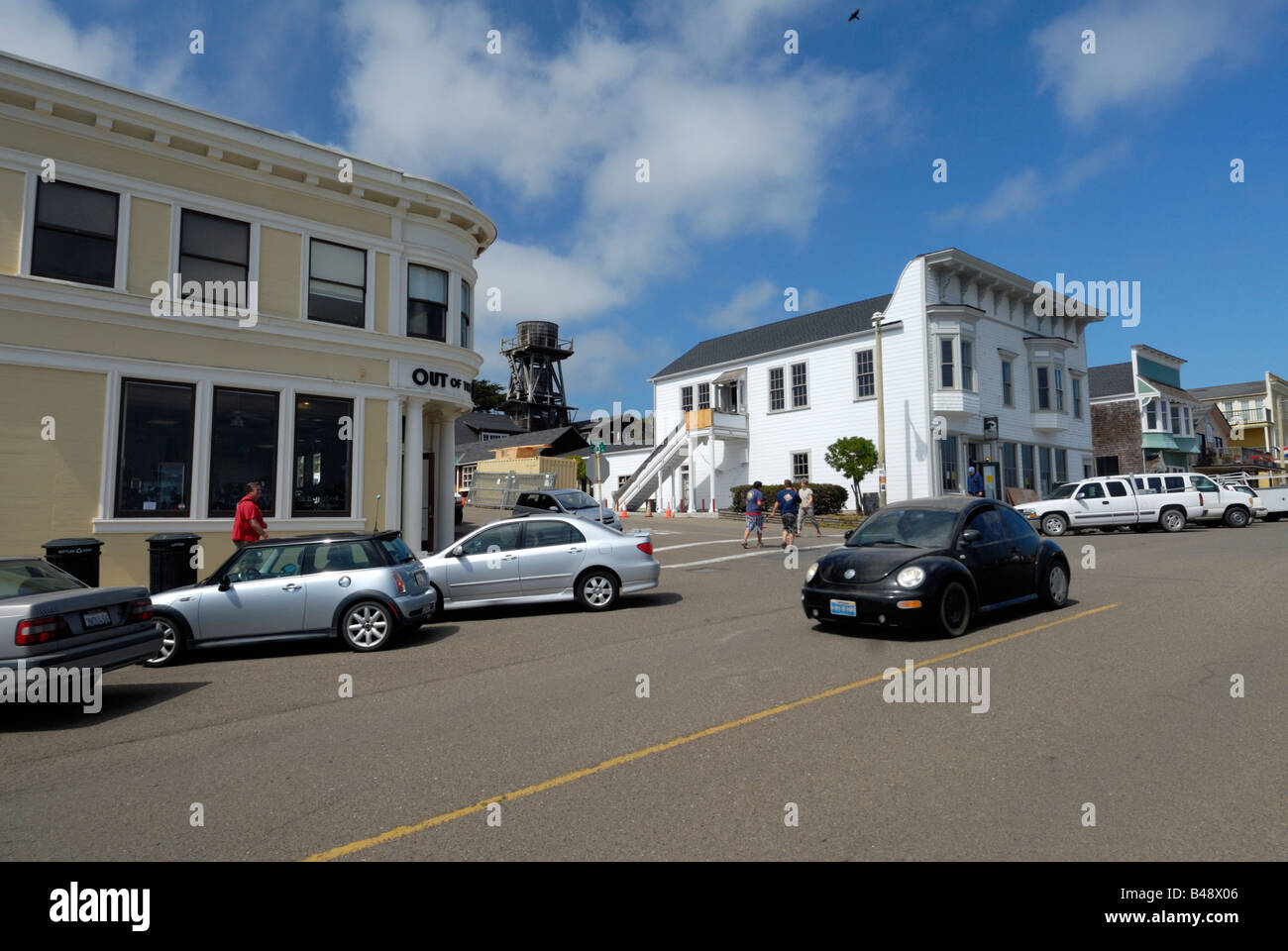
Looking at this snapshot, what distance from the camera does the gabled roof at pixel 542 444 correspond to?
190 ft

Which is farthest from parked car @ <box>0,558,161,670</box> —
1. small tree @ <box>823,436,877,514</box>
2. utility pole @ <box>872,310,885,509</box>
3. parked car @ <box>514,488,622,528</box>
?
small tree @ <box>823,436,877,514</box>

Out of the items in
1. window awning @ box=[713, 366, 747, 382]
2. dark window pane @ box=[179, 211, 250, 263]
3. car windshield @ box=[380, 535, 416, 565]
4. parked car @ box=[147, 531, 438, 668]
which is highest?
window awning @ box=[713, 366, 747, 382]

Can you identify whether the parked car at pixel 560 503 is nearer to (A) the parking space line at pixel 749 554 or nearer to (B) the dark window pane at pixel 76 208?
(A) the parking space line at pixel 749 554

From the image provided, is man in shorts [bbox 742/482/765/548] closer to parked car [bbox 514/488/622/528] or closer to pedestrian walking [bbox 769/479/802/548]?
pedestrian walking [bbox 769/479/802/548]

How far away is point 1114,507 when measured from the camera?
76.7 ft

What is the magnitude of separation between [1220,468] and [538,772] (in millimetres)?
63325

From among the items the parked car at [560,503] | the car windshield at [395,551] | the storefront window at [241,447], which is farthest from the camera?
the parked car at [560,503]

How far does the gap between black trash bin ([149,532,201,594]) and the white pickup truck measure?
22.9 m

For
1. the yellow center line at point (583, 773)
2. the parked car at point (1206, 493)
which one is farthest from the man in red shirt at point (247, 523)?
the parked car at point (1206, 493)

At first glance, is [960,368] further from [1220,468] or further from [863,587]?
[1220,468]

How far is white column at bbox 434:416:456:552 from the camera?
17859 mm

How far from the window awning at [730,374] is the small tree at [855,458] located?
8760 millimetres

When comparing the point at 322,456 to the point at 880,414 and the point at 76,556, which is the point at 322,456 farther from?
the point at 880,414
